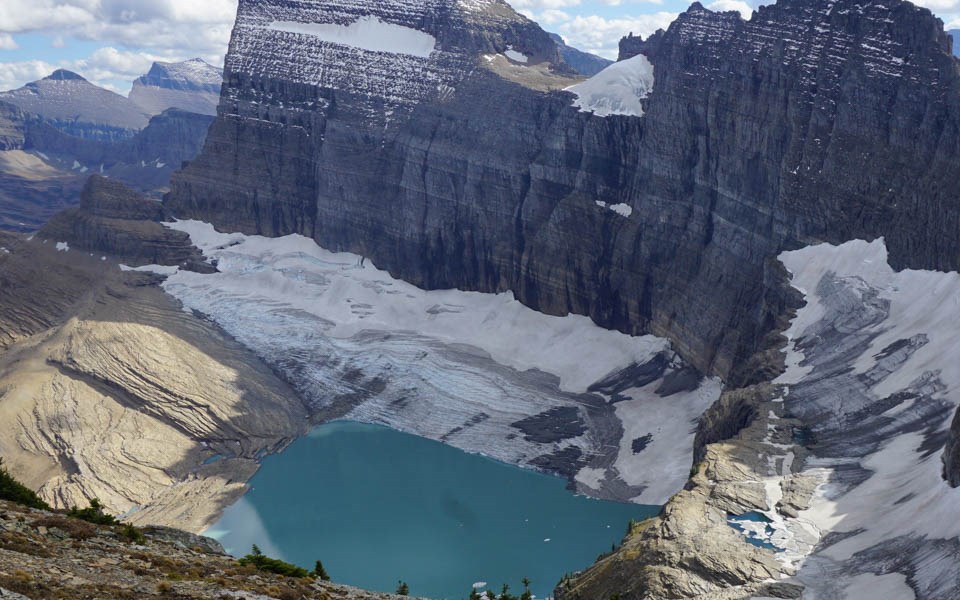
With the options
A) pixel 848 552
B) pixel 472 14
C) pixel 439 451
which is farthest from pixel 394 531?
pixel 472 14

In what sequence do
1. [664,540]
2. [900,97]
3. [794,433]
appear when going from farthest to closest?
1. [900,97]
2. [794,433]
3. [664,540]

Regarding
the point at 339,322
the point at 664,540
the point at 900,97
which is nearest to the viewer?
the point at 664,540

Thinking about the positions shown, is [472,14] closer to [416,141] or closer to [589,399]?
[416,141]

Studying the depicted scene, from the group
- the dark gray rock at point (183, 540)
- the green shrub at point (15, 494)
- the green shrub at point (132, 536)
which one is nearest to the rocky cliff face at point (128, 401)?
the green shrub at point (15, 494)

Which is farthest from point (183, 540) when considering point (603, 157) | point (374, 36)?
point (374, 36)

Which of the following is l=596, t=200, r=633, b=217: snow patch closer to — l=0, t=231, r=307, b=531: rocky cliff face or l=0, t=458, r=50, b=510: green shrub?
l=0, t=231, r=307, b=531: rocky cliff face

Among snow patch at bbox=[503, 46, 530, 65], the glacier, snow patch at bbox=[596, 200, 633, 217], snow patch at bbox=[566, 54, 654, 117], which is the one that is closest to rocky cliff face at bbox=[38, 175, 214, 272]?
the glacier

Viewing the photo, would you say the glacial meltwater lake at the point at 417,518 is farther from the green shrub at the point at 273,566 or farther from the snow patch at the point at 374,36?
the snow patch at the point at 374,36
